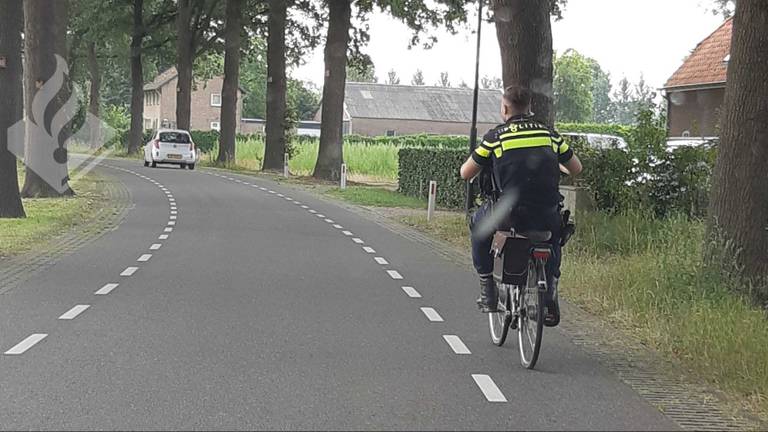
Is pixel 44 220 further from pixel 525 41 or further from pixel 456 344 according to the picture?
pixel 456 344

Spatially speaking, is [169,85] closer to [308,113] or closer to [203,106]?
[203,106]

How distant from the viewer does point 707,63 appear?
4297cm

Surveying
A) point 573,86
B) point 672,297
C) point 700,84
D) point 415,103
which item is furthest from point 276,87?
point 573,86

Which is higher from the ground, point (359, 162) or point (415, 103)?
point (415, 103)

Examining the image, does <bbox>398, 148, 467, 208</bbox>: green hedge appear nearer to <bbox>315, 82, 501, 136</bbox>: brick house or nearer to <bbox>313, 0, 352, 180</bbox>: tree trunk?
<bbox>313, 0, 352, 180</bbox>: tree trunk

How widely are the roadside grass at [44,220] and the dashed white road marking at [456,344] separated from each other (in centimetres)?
819

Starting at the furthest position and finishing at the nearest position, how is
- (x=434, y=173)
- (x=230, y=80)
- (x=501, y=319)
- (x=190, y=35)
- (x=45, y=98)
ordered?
(x=190, y=35) < (x=230, y=80) < (x=434, y=173) < (x=45, y=98) < (x=501, y=319)

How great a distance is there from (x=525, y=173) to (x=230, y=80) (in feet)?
138

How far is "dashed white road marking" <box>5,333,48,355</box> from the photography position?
7.73 meters

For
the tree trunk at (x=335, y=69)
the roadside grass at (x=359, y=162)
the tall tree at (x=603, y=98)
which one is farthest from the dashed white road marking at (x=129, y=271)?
the tall tree at (x=603, y=98)

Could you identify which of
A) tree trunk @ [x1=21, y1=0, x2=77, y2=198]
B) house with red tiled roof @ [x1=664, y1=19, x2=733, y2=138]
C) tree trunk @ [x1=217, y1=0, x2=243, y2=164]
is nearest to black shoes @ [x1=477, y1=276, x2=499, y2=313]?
tree trunk @ [x1=21, y1=0, x2=77, y2=198]

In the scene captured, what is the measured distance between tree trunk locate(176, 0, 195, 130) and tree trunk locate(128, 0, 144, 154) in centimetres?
372

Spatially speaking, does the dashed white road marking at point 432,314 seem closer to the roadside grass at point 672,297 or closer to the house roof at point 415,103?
the roadside grass at point 672,297

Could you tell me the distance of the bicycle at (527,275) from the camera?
23.7ft
